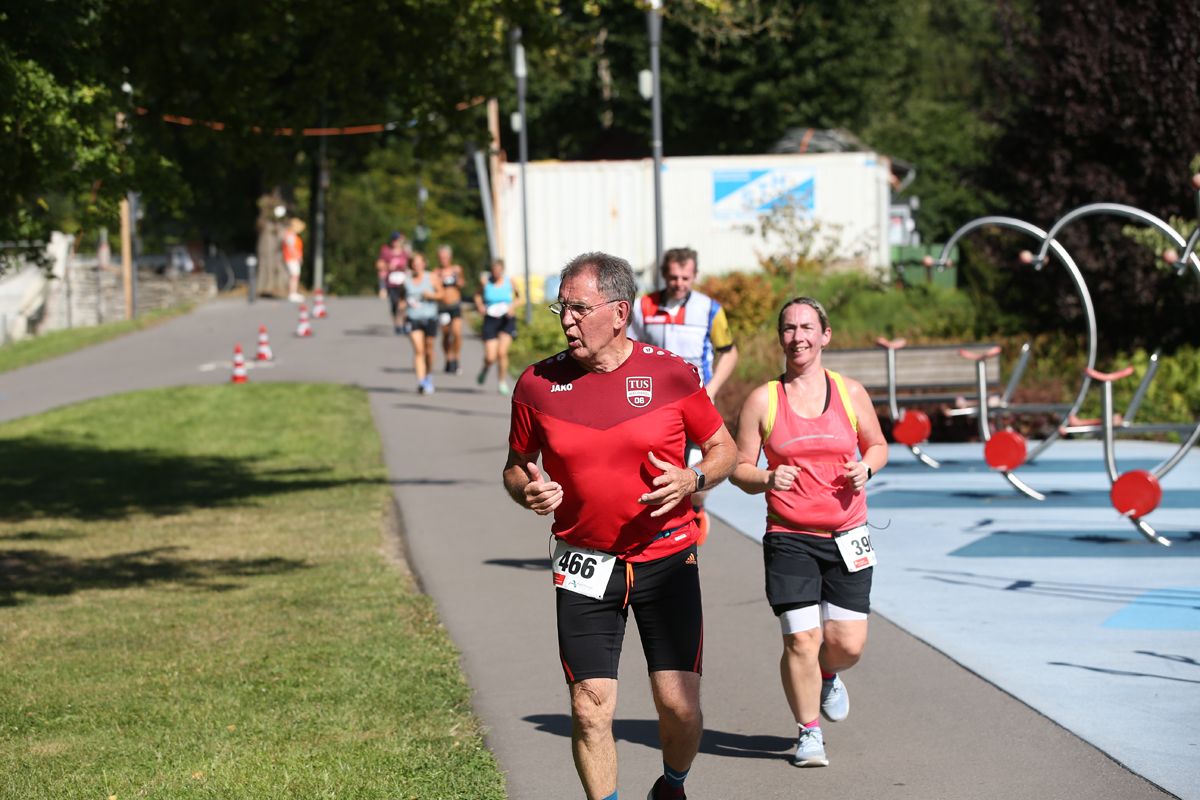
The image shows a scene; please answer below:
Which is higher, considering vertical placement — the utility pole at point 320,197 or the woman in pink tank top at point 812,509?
the utility pole at point 320,197

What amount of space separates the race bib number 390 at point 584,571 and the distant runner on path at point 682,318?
11.5 ft

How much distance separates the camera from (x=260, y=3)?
1055 cm

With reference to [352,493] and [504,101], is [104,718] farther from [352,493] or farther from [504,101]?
[504,101]

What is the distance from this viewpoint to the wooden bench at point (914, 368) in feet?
45.9

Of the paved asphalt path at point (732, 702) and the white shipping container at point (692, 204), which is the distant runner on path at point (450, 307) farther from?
the paved asphalt path at point (732, 702)

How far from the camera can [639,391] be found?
4.07 m

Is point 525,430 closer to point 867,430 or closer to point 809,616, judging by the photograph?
point 809,616

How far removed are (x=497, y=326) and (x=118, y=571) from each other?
1032 centimetres

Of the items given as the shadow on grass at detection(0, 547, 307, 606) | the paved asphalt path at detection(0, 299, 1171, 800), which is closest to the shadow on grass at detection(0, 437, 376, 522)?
the paved asphalt path at detection(0, 299, 1171, 800)

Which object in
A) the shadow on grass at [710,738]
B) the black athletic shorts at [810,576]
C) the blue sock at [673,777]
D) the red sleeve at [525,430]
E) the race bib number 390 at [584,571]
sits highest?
the red sleeve at [525,430]

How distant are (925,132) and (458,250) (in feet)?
70.4

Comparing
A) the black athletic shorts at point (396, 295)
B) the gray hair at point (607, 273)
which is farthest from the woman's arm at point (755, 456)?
the black athletic shorts at point (396, 295)

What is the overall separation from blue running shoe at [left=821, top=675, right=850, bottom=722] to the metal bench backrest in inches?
353

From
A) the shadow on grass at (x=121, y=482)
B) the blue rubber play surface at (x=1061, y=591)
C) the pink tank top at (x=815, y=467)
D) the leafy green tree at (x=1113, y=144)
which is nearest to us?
the pink tank top at (x=815, y=467)
